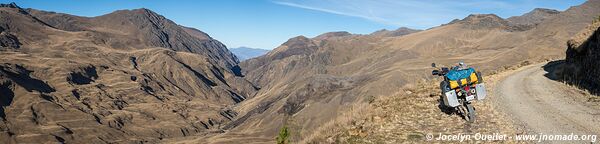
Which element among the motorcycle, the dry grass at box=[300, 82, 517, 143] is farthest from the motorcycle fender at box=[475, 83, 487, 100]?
the dry grass at box=[300, 82, 517, 143]

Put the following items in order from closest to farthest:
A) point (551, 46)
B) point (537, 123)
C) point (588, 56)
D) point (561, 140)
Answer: point (561, 140) < point (537, 123) < point (588, 56) < point (551, 46)

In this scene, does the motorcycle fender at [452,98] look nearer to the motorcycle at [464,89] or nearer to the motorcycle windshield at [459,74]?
the motorcycle at [464,89]

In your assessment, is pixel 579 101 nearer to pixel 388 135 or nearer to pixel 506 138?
pixel 506 138

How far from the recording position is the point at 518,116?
46.8 ft

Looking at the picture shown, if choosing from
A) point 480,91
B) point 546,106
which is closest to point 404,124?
point 480,91

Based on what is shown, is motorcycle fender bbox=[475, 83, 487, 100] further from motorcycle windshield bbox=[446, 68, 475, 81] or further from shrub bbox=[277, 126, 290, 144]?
shrub bbox=[277, 126, 290, 144]

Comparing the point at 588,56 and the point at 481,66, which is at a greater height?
the point at 588,56

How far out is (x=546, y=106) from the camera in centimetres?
1625

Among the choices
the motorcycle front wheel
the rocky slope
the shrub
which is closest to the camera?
the shrub

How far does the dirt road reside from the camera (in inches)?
490

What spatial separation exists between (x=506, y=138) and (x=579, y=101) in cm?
817

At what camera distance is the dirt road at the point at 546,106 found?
1244 centimetres

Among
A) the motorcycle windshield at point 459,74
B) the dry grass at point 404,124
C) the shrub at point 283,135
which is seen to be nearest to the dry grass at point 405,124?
the dry grass at point 404,124

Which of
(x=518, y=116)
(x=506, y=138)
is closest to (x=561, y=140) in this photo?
(x=506, y=138)
